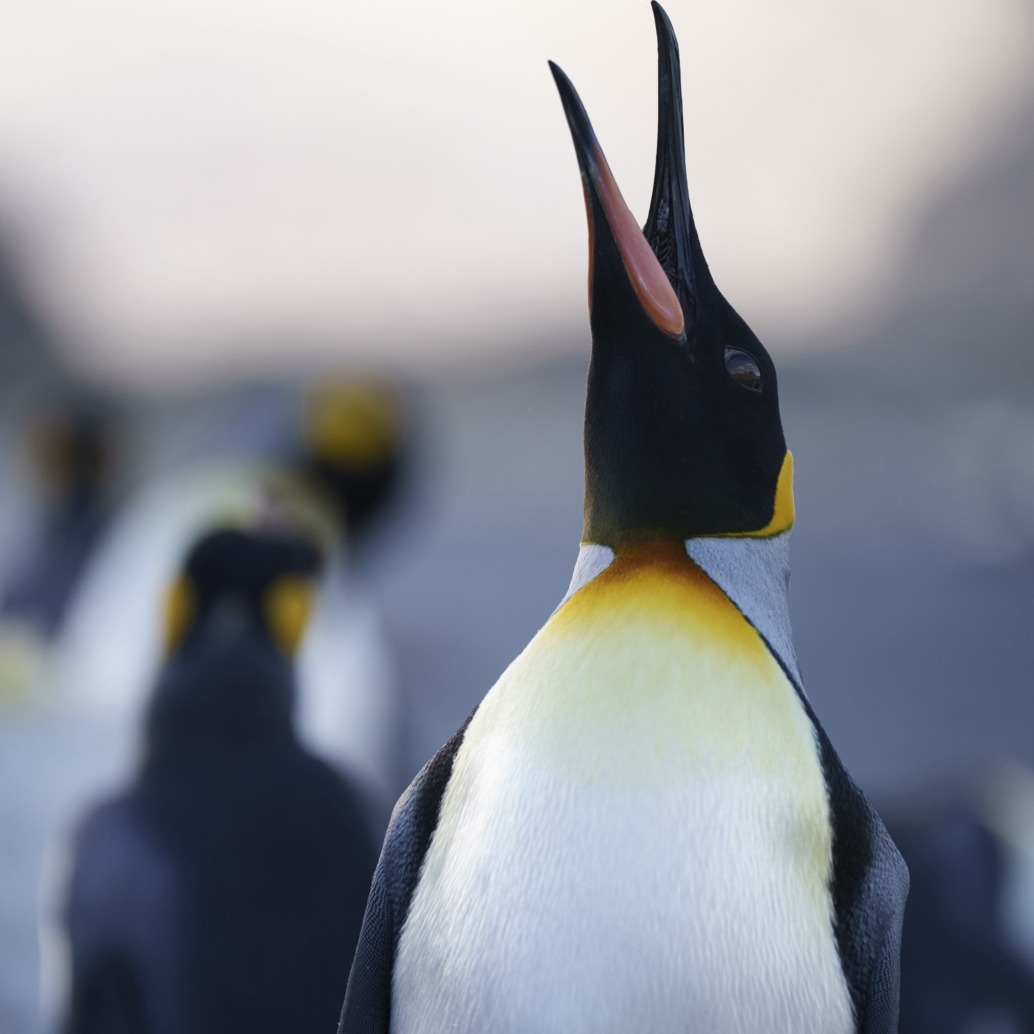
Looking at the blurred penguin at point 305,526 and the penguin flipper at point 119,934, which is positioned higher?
the blurred penguin at point 305,526

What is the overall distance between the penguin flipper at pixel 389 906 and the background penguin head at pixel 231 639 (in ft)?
1.99

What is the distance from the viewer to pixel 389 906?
521mm

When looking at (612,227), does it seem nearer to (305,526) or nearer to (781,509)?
(781,509)

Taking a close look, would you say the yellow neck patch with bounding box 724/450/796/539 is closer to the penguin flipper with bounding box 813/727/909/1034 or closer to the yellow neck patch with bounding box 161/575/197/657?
the penguin flipper with bounding box 813/727/909/1034

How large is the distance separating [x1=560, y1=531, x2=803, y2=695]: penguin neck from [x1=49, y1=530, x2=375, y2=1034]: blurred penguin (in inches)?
22.8

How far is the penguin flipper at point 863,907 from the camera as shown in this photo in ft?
1.59

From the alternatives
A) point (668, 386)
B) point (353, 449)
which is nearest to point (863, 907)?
point (668, 386)

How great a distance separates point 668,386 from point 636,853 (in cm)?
19

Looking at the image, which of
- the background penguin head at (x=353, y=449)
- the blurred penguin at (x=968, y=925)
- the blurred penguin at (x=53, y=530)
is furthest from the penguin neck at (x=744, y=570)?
the background penguin head at (x=353, y=449)

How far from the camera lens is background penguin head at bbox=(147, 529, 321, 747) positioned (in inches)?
43.8

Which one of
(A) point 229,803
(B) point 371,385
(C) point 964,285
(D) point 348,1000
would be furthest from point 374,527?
(C) point 964,285

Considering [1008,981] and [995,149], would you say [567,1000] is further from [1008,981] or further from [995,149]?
[995,149]

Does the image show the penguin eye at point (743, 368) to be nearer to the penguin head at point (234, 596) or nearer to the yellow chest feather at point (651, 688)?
the yellow chest feather at point (651, 688)

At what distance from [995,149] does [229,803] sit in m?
3.30
